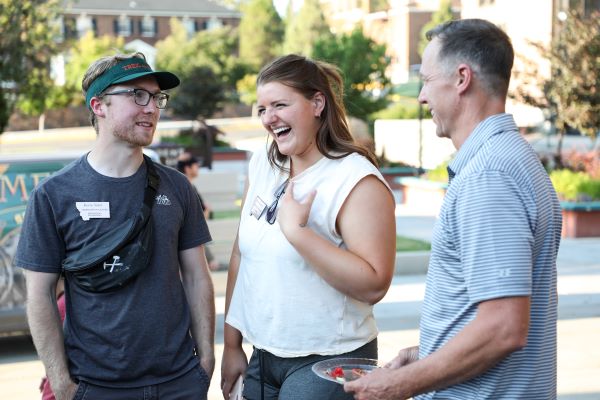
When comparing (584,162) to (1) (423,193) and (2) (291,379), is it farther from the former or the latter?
(2) (291,379)

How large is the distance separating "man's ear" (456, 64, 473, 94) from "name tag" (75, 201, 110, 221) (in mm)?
1500

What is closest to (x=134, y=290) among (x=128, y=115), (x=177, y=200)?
(x=177, y=200)

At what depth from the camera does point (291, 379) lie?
10.9 ft

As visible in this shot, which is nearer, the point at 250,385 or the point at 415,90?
the point at 250,385

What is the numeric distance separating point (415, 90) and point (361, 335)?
2345 centimetres

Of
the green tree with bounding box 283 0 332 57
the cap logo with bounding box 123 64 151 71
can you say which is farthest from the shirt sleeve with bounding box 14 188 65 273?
the green tree with bounding box 283 0 332 57

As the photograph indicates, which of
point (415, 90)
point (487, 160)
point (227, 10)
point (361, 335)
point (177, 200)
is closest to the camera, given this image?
point (487, 160)

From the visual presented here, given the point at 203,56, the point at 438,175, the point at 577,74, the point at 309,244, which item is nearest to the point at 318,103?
the point at 309,244

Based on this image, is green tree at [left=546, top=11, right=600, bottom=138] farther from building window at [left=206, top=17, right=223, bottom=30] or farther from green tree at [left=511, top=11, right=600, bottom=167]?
building window at [left=206, top=17, right=223, bottom=30]

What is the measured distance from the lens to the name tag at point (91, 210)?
3.42 m

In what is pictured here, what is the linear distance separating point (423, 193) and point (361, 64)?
31.6 ft

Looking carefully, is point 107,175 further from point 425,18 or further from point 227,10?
point 227,10

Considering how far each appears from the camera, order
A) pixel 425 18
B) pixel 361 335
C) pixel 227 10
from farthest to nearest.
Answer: pixel 227 10, pixel 425 18, pixel 361 335

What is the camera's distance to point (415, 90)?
26312 millimetres
